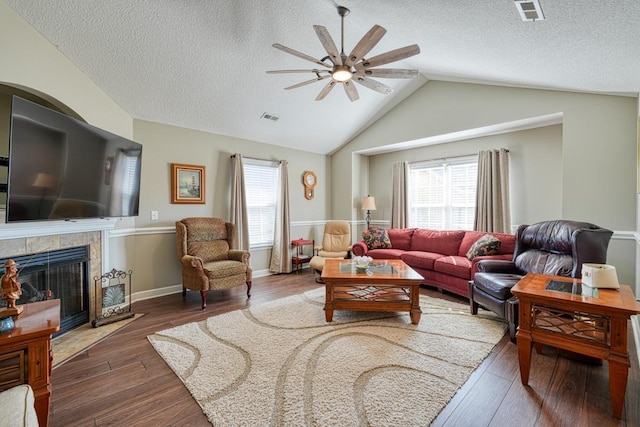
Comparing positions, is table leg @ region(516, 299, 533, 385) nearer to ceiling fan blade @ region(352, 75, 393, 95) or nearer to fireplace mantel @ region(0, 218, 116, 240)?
ceiling fan blade @ region(352, 75, 393, 95)

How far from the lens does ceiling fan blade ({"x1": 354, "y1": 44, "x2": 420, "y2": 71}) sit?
224 centimetres

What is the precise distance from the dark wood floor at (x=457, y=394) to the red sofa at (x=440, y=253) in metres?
1.21

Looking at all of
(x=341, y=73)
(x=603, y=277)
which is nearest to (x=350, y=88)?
(x=341, y=73)

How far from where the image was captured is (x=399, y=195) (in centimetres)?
565

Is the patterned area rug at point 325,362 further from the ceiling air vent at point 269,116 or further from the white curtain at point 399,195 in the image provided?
the ceiling air vent at point 269,116

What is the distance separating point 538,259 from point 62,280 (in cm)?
496

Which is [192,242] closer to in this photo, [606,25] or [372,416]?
[372,416]

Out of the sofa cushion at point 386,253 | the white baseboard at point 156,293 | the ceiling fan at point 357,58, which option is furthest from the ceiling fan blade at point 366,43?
the white baseboard at point 156,293

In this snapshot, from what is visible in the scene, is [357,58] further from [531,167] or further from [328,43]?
[531,167]

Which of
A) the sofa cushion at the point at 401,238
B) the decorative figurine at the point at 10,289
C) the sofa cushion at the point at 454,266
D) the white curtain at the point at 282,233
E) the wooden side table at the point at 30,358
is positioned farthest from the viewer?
the white curtain at the point at 282,233

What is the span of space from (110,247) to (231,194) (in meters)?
1.81

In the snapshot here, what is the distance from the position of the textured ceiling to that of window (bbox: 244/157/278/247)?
1041 millimetres

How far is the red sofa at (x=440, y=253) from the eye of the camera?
3.76 meters

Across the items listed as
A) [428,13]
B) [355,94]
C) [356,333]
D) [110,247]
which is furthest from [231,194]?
[428,13]
